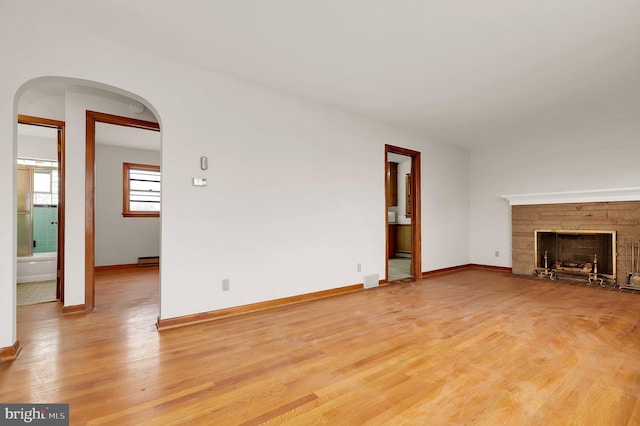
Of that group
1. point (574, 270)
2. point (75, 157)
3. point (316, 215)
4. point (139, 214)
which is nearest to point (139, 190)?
point (139, 214)

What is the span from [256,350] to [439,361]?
137 centimetres

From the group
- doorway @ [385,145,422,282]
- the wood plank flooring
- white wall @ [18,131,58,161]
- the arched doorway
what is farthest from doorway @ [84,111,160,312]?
doorway @ [385,145,422,282]

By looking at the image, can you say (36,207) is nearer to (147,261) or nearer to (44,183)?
(44,183)

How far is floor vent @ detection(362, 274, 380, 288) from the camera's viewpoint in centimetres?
448

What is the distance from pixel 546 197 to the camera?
5301mm

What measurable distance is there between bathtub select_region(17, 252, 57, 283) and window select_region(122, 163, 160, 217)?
1.68 meters

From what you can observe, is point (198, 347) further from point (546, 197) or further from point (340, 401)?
point (546, 197)

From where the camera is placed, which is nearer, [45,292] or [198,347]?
[198,347]

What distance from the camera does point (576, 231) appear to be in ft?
16.6

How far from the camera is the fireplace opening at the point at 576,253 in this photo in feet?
15.9

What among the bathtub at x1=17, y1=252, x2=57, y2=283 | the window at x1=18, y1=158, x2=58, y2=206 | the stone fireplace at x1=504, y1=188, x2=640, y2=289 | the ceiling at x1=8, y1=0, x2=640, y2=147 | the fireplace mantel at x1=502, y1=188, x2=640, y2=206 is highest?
the ceiling at x1=8, y1=0, x2=640, y2=147

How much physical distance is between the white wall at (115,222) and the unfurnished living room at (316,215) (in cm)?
86

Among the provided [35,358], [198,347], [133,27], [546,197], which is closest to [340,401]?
[198,347]

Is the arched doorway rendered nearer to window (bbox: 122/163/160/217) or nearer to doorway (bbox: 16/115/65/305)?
doorway (bbox: 16/115/65/305)
